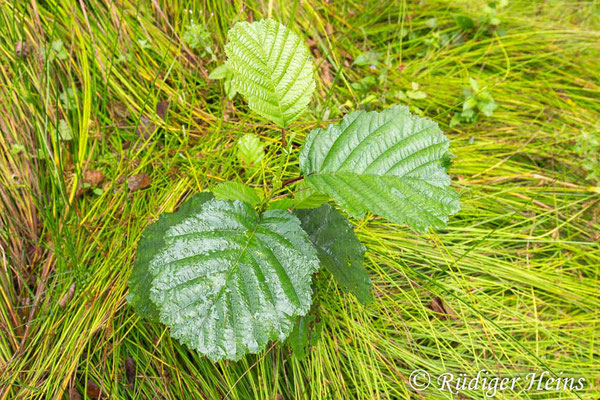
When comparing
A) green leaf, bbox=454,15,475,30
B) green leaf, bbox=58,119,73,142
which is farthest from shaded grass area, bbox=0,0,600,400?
green leaf, bbox=454,15,475,30

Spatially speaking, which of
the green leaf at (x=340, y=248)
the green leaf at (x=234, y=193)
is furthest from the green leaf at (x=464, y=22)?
the green leaf at (x=234, y=193)

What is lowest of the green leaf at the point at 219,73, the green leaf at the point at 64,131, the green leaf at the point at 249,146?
the green leaf at the point at 249,146

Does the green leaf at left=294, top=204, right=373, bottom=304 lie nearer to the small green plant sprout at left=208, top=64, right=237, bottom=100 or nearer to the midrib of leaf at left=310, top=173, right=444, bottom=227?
the midrib of leaf at left=310, top=173, right=444, bottom=227

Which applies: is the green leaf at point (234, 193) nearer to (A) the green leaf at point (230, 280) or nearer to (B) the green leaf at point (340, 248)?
(A) the green leaf at point (230, 280)

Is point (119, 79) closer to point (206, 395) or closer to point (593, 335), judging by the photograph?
point (206, 395)

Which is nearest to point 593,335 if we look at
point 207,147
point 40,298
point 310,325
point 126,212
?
point 310,325

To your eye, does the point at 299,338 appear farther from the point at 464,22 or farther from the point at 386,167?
the point at 464,22
